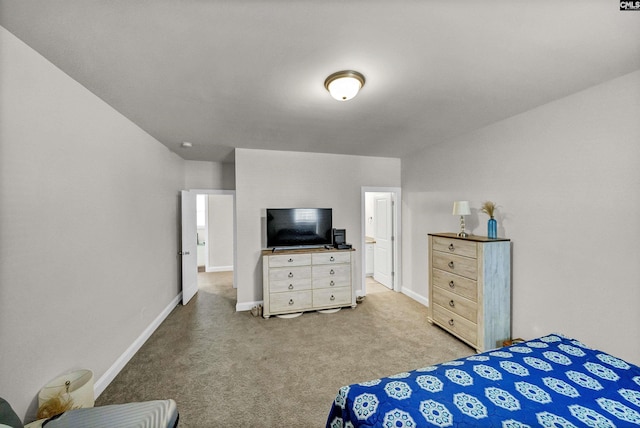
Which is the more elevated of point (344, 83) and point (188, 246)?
point (344, 83)

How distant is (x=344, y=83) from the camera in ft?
6.06

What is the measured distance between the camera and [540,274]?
8.18 feet

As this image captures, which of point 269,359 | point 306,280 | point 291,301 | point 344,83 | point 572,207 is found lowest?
point 269,359

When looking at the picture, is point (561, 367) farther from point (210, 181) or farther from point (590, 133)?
point (210, 181)

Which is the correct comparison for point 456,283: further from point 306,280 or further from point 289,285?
point 289,285

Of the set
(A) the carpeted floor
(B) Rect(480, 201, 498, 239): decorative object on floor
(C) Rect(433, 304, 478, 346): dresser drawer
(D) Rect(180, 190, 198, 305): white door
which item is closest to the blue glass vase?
(B) Rect(480, 201, 498, 239): decorative object on floor

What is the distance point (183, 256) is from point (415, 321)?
3.73 metres

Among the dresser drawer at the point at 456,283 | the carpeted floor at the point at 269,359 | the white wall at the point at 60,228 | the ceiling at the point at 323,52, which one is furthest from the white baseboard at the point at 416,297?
the white wall at the point at 60,228

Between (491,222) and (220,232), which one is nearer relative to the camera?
(491,222)

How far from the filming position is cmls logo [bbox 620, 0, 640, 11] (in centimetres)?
126

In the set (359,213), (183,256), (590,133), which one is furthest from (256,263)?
(590,133)

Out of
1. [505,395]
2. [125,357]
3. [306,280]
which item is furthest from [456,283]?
[125,357]

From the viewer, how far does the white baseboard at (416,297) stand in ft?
13.2

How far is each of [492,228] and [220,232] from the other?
5971 millimetres
